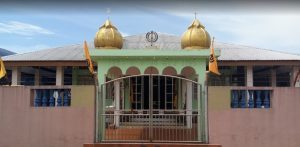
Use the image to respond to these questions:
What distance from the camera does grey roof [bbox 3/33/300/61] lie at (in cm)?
1599

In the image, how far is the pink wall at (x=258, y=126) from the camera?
9047 millimetres

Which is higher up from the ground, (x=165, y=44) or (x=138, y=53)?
(x=165, y=44)

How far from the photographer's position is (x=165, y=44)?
57.4 ft

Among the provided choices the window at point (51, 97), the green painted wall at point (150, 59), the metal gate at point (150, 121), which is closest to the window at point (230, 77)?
the metal gate at point (150, 121)

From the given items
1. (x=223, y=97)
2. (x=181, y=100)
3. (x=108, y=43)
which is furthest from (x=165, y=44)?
(x=223, y=97)

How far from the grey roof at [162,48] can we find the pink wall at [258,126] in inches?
258

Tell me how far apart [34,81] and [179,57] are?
11586mm

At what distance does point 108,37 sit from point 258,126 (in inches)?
189

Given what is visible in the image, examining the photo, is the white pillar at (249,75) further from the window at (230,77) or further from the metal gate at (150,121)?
the metal gate at (150,121)

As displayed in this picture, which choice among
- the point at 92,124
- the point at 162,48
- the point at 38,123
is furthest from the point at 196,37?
the point at 162,48

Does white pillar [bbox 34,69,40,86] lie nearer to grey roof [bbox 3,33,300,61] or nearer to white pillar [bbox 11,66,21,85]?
grey roof [bbox 3,33,300,61]

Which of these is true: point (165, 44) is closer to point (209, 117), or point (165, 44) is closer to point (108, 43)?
point (108, 43)

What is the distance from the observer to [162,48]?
1622 cm

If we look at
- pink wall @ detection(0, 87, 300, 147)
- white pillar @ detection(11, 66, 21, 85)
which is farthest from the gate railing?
white pillar @ detection(11, 66, 21, 85)
